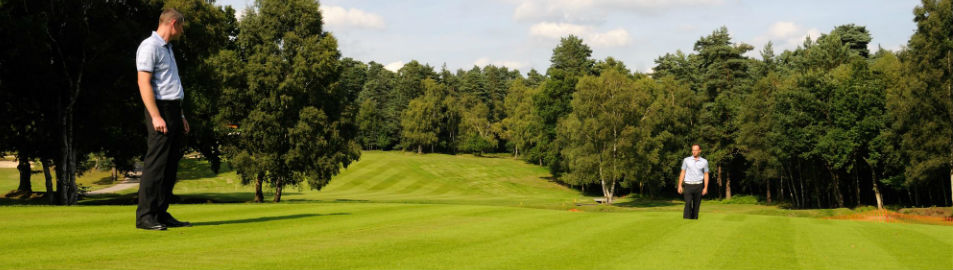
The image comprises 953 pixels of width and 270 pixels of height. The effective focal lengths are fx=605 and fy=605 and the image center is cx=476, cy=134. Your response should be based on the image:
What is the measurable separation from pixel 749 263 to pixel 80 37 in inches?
1159

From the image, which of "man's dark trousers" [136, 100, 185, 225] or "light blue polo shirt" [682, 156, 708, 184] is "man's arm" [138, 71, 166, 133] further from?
"light blue polo shirt" [682, 156, 708, 184]

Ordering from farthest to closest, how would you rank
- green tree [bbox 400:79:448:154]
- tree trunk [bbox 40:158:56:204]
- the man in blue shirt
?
green tree [bbox 400:79:448:154] < tree trunk [bbox 40:158:56:204] < the man in blue shirt

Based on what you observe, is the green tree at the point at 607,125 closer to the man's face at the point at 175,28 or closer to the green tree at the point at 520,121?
the green tree at the point at 520,121

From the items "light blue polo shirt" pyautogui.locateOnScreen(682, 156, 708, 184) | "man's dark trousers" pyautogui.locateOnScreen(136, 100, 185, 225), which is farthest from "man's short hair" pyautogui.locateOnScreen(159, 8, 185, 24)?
"light blue polo shirt" pyautogui.locateOnScreen(682, 156, 708, 184)

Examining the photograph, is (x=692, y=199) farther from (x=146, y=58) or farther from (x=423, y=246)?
(x=146, y=58)

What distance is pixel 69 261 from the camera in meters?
6.20

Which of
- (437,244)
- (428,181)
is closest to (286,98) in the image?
(437,244)

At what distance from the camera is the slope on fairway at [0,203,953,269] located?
21.9 feet

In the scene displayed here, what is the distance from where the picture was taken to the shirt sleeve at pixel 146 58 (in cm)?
792

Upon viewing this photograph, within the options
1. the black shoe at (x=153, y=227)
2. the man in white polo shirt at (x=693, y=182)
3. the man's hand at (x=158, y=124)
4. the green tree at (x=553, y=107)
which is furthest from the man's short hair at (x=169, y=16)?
the green tree at (x=553, y=107)

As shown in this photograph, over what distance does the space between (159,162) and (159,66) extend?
4.25 ft

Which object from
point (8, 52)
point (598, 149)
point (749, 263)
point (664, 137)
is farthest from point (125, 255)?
point (664, 137)

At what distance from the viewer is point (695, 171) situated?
16953mm

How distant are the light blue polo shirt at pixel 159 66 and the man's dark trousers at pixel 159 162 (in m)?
0.14
